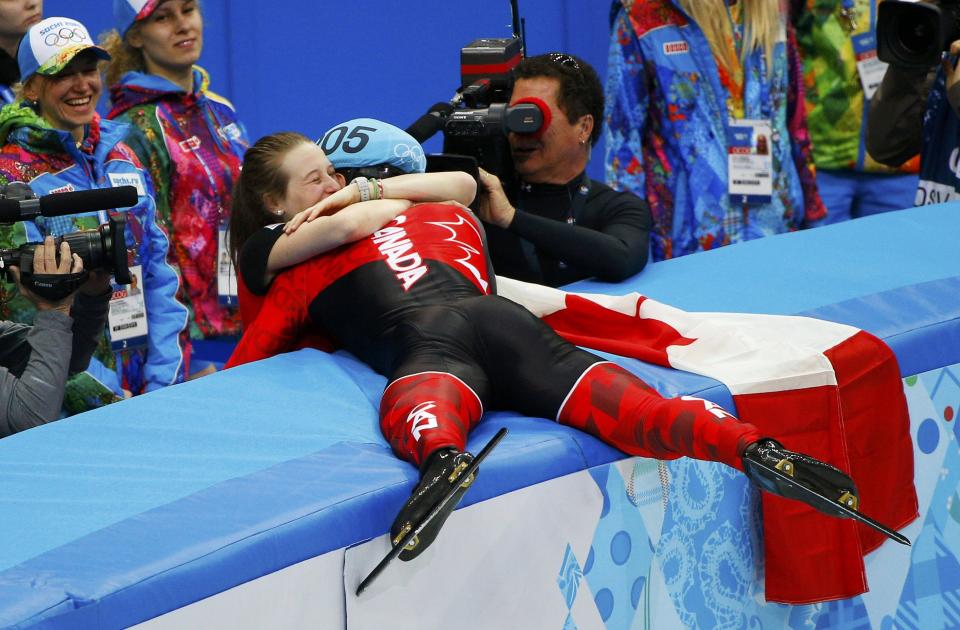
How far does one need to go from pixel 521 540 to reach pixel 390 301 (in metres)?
0.51

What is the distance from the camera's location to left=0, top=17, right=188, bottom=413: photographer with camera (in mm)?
2641

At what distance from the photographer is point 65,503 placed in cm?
176

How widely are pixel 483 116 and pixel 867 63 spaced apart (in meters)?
1.89

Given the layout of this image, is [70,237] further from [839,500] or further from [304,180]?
[839,500]

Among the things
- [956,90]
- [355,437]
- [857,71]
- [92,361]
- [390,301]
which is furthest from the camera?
[857,71]

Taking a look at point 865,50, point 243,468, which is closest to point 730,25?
point 865,50

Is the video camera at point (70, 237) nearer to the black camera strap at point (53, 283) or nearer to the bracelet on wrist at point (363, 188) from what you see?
the black camera strap at point (53, 283)

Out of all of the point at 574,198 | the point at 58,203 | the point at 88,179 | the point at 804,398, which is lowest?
the point at 804,398

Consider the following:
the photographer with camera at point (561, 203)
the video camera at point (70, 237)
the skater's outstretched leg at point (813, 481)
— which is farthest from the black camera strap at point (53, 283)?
the skater's outstretched leg at point (813, 481)

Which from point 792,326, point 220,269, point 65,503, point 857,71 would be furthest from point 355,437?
point 857,71

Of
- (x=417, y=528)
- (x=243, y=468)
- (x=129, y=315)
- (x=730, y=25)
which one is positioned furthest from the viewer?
(x=730, y=25)

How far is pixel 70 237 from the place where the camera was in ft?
7.27

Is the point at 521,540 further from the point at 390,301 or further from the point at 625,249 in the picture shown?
the point at 625,249

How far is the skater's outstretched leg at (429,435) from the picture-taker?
1652 mm
